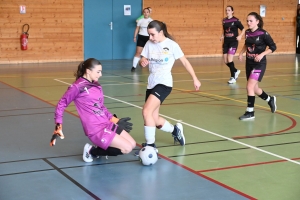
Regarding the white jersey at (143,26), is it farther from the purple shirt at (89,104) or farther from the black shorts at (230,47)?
the purple shirt at (89,104)

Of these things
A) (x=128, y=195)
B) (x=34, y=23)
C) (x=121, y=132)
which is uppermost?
Answer: (x=34, y=23)

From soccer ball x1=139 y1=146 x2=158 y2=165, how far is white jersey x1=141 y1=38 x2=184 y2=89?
3.30 feet

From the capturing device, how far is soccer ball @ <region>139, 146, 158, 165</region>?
20.1ft

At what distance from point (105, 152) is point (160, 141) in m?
1.39

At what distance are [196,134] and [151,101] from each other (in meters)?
1.48

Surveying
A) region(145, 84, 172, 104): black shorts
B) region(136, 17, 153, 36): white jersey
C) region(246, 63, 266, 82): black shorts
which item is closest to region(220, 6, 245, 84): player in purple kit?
region(136, 17, 153, 36): white jersey

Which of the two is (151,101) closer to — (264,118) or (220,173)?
(220,173)

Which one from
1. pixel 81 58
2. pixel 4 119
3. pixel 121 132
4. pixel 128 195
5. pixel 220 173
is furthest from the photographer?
pixel 81 58

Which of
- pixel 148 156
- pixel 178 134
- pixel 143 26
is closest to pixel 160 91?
pixel 178 134

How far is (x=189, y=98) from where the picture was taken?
37.1ft

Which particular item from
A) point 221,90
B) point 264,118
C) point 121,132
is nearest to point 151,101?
point 121,132

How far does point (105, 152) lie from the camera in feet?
20.5

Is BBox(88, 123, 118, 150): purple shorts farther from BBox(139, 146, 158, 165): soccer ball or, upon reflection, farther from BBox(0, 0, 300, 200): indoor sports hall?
BBox(139, 146, 158, 165): soccer ball

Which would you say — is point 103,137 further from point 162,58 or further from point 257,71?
point 257,71
